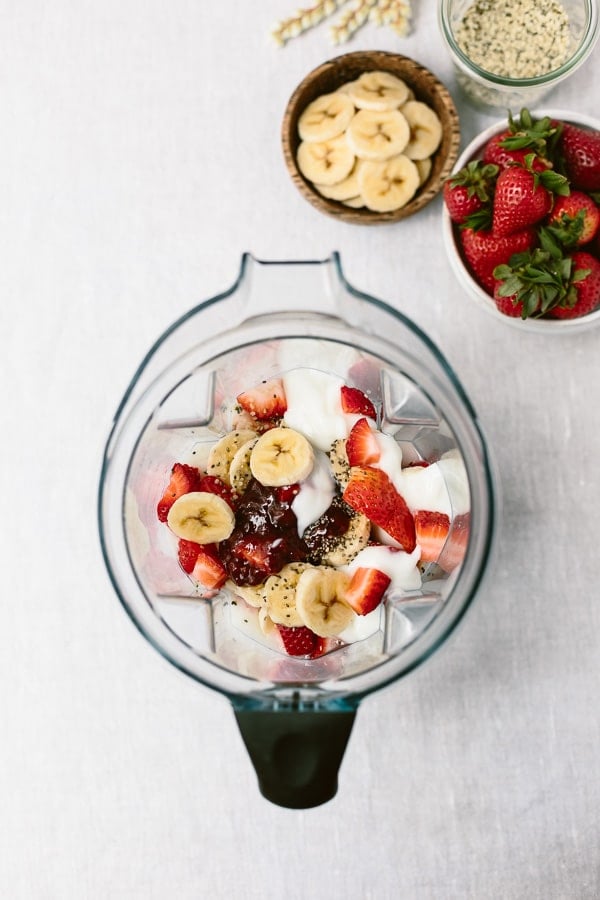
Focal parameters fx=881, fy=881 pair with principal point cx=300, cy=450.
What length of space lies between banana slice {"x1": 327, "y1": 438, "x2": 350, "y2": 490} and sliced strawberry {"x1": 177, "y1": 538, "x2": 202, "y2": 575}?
15 cm

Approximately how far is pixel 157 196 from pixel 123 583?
0.48m

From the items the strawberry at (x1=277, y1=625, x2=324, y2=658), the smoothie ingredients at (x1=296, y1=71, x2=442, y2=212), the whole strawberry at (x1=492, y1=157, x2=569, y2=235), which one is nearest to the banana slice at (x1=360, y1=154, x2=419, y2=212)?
the smoothie ingredients at (x1=296, y1=71, x2=442, y2=212)

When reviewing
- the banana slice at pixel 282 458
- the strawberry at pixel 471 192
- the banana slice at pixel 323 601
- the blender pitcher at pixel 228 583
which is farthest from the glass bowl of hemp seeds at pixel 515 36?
the banana slice at pixel 323 601

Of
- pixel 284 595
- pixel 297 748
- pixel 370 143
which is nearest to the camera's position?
pixel 297 748

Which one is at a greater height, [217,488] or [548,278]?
[548,278]

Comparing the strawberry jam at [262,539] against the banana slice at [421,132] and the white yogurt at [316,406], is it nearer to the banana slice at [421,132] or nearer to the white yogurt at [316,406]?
the white yogurt at [316,406]

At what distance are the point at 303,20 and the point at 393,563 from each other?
2.09 ft

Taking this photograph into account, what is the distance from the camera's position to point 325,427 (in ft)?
2.86

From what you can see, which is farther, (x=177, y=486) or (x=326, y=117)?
(x=326, y=117)

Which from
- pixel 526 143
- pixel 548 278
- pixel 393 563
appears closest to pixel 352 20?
pixel 526 143

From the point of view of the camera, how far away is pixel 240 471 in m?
0.87

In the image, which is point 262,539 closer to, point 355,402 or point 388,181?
point 355,402

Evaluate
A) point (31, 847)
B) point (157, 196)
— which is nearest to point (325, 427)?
point (157, 196)

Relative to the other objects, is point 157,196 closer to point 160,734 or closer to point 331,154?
point 331,154
